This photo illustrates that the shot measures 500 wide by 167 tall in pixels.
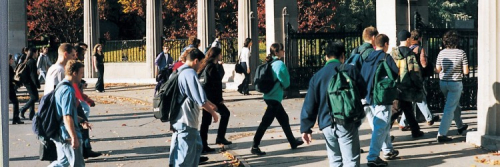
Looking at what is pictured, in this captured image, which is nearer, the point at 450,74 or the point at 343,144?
the point at 343,144

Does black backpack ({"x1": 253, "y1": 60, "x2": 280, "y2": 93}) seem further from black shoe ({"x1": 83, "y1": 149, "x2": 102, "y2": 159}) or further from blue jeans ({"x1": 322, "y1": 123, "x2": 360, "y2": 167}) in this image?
blue jeans ({"x1": 322, "y1": 123, "x2": 360, "y2": 167})

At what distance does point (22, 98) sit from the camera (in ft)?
87.2

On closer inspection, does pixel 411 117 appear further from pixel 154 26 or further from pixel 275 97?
pixel 154 26

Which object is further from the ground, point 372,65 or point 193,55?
point 193,55

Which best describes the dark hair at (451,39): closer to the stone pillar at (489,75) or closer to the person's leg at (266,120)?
the stone pillar at (489,75)

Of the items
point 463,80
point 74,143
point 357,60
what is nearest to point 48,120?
point 74,143

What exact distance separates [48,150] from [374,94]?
13.4 ft

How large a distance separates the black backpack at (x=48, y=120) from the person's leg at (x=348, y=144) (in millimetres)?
3017

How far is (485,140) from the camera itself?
12398mm

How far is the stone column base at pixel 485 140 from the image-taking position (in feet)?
40.0

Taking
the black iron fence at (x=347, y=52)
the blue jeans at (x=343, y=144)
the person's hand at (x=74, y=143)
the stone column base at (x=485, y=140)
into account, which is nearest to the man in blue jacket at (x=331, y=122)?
the blue jeans at (x=343, y=144)

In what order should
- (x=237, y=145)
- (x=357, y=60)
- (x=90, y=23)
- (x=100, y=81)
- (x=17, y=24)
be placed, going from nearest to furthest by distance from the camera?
(x=357, y=60)
(x=237, y=145)
(x=100, y=81)
(x=90, y=23)
(x=17, y=24)

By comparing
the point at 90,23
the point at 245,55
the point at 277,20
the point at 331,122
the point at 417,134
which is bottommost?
the point at 417,134

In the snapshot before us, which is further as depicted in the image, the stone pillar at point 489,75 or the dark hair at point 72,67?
the stone pillar at point 489,75
